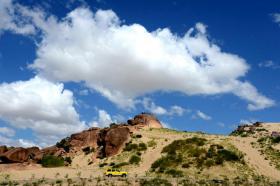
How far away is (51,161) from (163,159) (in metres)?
18.4

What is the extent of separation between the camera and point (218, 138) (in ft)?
255

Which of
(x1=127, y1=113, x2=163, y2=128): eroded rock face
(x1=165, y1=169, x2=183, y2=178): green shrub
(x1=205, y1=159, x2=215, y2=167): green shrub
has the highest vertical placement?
(x1=127, y1=113, x2=163, y2=128): eroded rock face

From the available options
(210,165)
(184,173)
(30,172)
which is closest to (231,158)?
(210,165)

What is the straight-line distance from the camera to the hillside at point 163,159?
57.5 m

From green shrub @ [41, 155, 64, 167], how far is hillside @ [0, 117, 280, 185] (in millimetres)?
979

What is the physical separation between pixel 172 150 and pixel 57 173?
19381 mm

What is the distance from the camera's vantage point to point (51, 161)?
2817 inches

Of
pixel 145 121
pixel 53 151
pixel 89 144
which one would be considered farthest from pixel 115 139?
pixel 145 121

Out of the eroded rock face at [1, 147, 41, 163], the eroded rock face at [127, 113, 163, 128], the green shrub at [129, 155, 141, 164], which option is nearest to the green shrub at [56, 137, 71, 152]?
the eroded rock face at [1, 147, 41, 163]

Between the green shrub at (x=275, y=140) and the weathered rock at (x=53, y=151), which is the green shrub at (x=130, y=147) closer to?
the weathered rock at (x=53, y=151)

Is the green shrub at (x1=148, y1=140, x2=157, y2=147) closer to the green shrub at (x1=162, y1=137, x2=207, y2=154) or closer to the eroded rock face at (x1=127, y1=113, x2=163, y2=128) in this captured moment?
the green shrub at (x1=162, y1=137, x2=207, y2=154)

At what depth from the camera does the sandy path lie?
61875mm

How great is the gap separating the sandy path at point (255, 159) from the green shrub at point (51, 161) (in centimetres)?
2917

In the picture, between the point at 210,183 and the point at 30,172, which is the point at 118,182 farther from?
the point at 30,172
